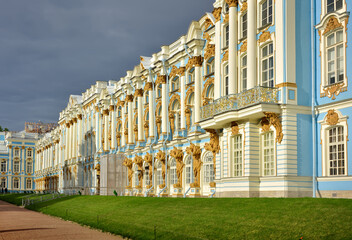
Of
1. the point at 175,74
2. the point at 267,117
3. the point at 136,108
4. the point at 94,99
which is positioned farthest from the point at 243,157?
the point at 94,99

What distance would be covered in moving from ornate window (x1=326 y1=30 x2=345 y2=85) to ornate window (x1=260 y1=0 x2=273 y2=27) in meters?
3.38

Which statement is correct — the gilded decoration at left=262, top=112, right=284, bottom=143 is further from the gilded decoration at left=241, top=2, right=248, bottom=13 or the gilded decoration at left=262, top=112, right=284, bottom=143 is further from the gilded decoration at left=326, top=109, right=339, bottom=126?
the gilded decoration at left=241, top=2, right=248, bottom=13

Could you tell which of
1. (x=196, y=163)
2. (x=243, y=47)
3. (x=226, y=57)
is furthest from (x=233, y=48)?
(x=196, y=163)

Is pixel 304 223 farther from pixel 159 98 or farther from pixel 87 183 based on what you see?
pixel 87 183

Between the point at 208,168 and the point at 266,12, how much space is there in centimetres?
1192

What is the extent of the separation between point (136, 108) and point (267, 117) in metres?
24.1

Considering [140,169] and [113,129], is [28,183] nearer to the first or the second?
[113,129]

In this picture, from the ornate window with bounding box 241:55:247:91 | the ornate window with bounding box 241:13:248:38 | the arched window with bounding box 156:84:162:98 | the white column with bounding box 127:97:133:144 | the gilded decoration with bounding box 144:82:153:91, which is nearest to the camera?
the ornate window with bounding box 241:55:247:91

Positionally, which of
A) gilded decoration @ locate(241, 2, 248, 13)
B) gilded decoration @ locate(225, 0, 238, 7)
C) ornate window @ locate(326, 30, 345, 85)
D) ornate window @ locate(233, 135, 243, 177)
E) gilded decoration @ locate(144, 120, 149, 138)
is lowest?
ornate window @ locate(233, 135, 243, 177)

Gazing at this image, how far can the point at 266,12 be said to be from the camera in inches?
1000

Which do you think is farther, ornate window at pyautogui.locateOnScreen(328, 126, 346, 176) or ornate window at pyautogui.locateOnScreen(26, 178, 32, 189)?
ornate window at pyautogui.locateOnScreen(26, 178, 32, 189)

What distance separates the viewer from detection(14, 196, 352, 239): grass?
15.3 m

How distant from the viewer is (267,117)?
23.6 metres

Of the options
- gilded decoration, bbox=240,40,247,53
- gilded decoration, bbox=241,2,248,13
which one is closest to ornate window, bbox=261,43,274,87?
gilded decoration, bbox=240,40,247,53
